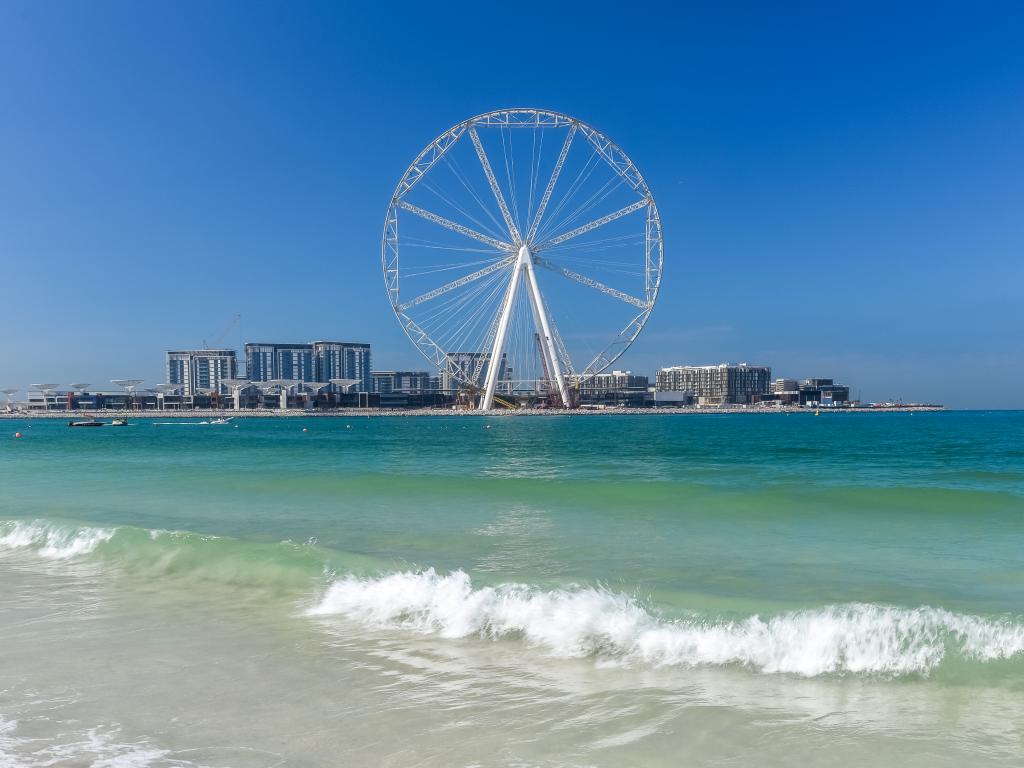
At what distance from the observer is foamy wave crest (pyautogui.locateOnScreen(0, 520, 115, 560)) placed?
516 inches

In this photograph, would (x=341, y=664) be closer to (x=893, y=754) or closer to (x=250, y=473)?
(x=893, y=754)

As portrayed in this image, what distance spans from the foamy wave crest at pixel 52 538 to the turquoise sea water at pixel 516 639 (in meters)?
0.06

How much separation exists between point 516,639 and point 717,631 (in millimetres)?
1953

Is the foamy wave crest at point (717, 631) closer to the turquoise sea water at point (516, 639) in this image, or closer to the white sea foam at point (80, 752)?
the turquoise sea water at point (516, 639)

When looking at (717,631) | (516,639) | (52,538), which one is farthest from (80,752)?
(52,538)

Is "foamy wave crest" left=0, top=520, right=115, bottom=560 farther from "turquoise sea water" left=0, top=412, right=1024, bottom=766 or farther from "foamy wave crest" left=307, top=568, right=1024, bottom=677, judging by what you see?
Answer: "foamy wave crest" left=307, top=568, right=1024, bottom=677

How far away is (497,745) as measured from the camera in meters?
5.27

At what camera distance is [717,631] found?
7477 millimetres

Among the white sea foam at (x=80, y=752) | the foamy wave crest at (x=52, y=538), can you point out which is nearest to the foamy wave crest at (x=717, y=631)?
the white sea foam at (x=80, y=752)

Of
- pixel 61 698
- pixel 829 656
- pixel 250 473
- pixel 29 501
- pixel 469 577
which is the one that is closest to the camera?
pixel 61 698

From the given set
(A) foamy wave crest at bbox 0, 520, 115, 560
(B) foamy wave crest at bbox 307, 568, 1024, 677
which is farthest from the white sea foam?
(A) foamy wave crest at bbox 0, 520, 115, 560

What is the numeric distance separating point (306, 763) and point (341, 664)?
2.04 m

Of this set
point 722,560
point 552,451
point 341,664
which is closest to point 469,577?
point 341,664

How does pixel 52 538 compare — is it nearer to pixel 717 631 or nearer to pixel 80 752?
pixel 80 752
